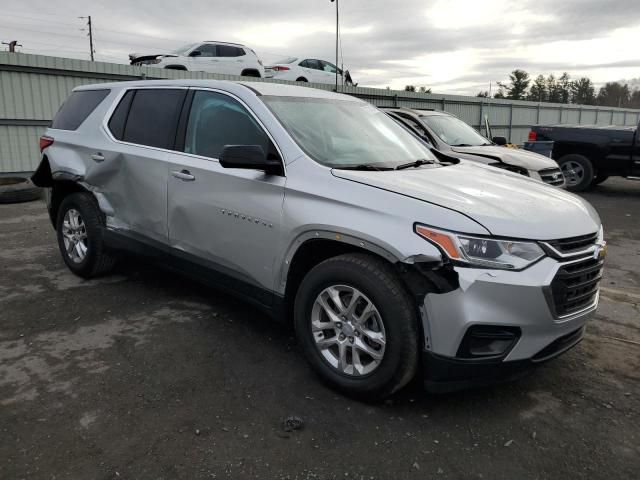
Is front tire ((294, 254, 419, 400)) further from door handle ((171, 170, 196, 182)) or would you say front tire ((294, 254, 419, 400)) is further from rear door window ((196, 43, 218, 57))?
rear door window ((196, 43, 218, 57))

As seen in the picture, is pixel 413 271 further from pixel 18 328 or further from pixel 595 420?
pixel 18 328

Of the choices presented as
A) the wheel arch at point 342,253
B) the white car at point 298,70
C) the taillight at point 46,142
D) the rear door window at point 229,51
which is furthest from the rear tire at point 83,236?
the white car at point 298,70

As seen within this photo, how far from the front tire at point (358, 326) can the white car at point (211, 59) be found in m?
14.7

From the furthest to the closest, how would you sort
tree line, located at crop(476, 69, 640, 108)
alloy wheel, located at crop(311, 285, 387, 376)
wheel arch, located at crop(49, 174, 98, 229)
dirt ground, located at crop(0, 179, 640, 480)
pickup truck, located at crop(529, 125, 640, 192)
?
tree line, located at crop(476, 69, 640, 108) < pickup truck, located at crop(529, 125, 640, 192) < wheel arch, located at crop(49, 174, 98, 229) < alloy wheel, located at crop(311, 285, 387, 376) < dirt ground, located at crop(0, 179, 640, 480)

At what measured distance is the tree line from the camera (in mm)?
75188

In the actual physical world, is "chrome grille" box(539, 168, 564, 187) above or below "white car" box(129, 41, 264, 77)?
below

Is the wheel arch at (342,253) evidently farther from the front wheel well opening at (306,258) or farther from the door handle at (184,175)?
the door handle at (184,175)

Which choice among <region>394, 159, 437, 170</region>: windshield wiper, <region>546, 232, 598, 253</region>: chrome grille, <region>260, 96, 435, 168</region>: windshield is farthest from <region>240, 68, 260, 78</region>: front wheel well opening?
<region>546, 232, 598, 253</region>: chrome grille

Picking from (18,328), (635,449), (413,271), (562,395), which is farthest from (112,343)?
(635,449)

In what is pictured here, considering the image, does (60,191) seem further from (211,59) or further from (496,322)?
(211,59)

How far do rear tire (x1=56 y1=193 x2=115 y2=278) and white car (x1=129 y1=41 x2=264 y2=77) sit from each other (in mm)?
12026

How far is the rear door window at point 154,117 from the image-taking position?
410 cm

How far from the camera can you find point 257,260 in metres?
3.37

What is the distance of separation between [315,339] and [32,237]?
5.38 meters
